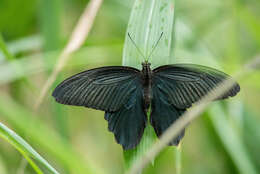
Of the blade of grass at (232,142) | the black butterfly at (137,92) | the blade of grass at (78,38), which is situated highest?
the blade of grass at (78,38)

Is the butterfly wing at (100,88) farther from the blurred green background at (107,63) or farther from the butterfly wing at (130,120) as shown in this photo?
the blurred green background at (107,63)

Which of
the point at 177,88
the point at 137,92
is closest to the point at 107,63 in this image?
the point at 137,92

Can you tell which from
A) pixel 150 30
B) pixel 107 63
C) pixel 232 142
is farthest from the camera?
pixel 107 63

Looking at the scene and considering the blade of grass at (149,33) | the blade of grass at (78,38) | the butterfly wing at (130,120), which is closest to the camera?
the butterfly wing at (130,120)

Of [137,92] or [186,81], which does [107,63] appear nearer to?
[137,92]

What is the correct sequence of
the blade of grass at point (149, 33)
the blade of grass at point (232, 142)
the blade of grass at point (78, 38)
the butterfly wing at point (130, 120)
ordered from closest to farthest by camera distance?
1. the butterfly wing at point (130, 120)
2. the blade of grass at point (149, 33)
3. the blade of grass at point (78, 38)
4. the blade of grass at point (232, 142)

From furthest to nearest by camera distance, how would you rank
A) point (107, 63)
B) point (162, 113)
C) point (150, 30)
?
point (107, 63) → point (150, 30) → point (162, 113)

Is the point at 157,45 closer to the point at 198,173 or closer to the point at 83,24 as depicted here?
the point at 83,24

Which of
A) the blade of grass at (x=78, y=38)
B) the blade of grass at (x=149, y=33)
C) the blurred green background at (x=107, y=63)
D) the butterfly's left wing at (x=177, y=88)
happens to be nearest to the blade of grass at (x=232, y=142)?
the blurred green background at (x=107, y=63)

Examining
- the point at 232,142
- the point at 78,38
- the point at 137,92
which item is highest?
the point at 78,38
